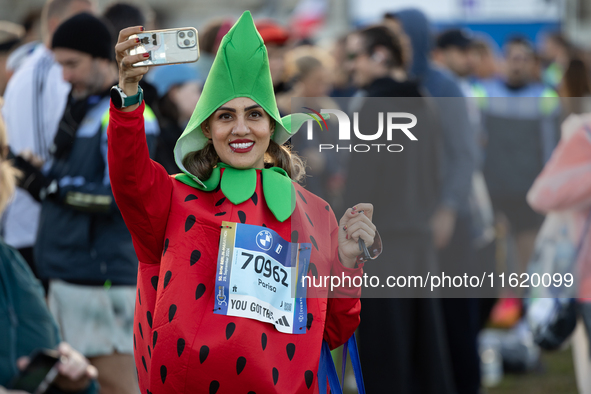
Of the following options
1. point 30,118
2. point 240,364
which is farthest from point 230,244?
point 30,118

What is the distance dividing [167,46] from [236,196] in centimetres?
50

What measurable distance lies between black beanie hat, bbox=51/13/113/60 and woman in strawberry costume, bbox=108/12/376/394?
5.79ft

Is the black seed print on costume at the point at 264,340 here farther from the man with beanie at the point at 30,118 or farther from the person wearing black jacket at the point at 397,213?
the man with beanie at the point at 30,118

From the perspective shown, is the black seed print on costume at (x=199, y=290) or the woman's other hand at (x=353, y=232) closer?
the black seed print on costume at (x=199, y=290)

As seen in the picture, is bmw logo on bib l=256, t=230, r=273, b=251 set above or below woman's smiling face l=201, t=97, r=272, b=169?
below

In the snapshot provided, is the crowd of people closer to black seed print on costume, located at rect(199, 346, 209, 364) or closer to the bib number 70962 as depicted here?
black seed print on costume, located at rect(199, 346, 209, 364)

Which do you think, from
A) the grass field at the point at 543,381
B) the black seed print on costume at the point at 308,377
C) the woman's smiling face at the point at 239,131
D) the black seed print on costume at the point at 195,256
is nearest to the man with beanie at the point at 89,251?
the woman's smiling face at the point at 239,131

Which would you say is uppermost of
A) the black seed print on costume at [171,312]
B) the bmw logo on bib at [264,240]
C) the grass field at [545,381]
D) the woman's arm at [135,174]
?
the woman's arm at [135,174]

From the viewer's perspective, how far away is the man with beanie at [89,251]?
3814 millimetres

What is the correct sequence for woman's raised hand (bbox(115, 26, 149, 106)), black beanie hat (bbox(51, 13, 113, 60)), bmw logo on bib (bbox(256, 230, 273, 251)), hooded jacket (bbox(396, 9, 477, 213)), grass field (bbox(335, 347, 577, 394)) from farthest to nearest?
grass field (bbox(335, 347, 577, 394)), hooded jacket (bbox(396, 9, 477, 213)), black beanie hat (bbox(51, 13, 113, 60)), bmw logo on bib (bbox(256, 230, 273, 251)), woman's raised hand (bbox(115, 26, 149, 106))

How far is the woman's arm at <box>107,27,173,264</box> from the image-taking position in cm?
218

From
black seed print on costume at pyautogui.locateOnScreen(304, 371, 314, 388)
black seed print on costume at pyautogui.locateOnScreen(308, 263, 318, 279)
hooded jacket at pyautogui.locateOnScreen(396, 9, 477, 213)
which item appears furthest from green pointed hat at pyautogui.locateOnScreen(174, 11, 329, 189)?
hooded jacket at pyautogui.locateOnScreen(396, 9, 477, 213)

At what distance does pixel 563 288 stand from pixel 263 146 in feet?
5.91

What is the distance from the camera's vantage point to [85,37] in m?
4.05
